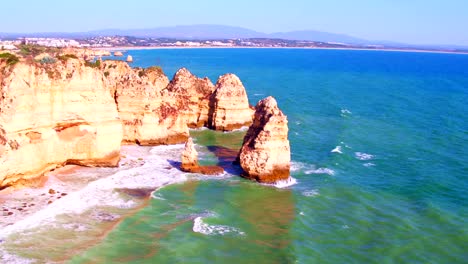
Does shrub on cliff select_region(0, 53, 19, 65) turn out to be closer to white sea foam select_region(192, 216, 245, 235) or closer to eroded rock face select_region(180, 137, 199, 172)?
eroded rock face select_region(180, 137, 199, 172)

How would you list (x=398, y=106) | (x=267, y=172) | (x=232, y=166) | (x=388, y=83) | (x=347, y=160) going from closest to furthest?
1. (x=267, y=172)
2. (x=232, y=166)
3. (x=347, y=160)
4. (x=398, y=106)
5. (x=388, y=83)

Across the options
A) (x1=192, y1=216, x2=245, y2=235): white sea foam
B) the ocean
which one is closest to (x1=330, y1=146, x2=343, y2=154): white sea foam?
the ocean

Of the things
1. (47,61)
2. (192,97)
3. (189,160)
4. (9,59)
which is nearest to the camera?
(9,59)

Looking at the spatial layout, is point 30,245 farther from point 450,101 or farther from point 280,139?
point 450,101

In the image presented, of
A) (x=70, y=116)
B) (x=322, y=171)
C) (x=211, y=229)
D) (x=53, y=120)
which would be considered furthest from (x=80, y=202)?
(x=322, y=171)

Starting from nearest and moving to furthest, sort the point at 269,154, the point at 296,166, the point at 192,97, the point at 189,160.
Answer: the point at 269,154, the point at 189,160, the point at 296,166, the point at 192,97

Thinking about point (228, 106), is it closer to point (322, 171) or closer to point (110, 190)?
point (322, 171)

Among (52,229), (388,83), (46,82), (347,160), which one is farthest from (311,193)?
(388,83)

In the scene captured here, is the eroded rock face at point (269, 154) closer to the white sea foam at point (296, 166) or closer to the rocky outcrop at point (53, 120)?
the white sea foam at point (296, 166)
